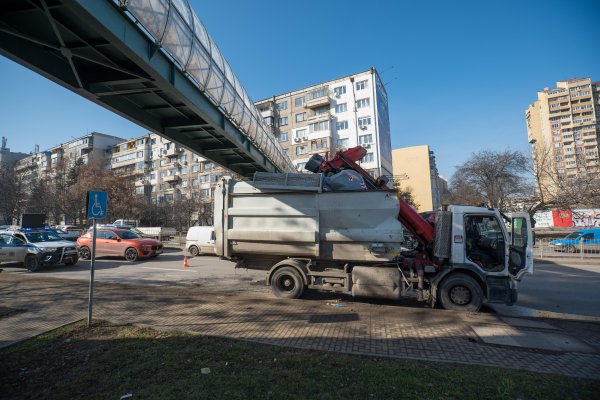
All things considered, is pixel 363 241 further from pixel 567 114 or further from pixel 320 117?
pixel 567 114

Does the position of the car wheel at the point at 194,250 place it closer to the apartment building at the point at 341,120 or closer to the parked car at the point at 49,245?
the parked car at the point at 49,245

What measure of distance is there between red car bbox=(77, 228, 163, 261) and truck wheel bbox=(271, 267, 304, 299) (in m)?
10.9

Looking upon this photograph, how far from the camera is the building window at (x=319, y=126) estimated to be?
1683 inches

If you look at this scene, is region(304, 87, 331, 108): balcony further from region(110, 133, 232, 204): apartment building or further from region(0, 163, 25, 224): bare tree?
region(0, 163, 25, 224): bare tree

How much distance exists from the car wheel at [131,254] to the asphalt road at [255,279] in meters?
0.56

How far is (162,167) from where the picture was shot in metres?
62.6

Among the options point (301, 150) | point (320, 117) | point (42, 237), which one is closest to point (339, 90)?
point (320, 117)

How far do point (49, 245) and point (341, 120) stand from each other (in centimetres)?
3826

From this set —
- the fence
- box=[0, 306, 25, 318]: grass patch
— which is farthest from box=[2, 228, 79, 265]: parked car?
the fence

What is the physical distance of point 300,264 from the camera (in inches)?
298

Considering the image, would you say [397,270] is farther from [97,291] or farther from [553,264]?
[553,264]

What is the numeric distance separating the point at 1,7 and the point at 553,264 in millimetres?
22155

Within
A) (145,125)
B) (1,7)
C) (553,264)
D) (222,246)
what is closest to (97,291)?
(222,246)

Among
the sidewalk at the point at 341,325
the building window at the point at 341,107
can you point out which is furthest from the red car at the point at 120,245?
the building window at the point at 341,107
